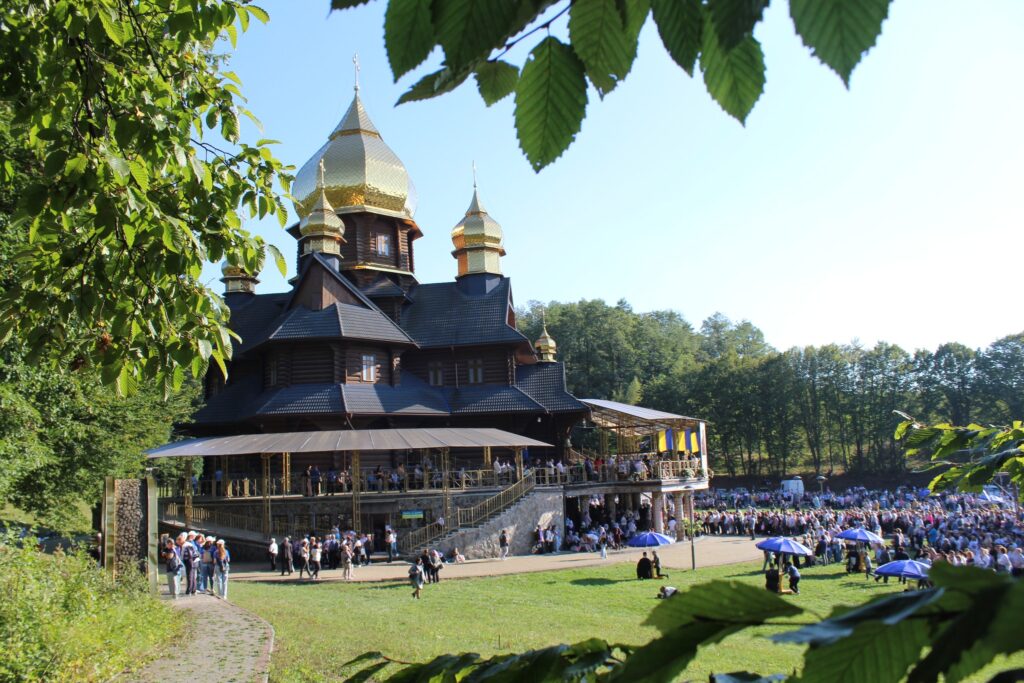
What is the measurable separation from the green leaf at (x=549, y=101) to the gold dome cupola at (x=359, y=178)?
36730mm

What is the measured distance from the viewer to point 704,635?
0.93 metres

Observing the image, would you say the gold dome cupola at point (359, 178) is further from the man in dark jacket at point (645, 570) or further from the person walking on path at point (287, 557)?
the man in dark jacket at point (645, 570)

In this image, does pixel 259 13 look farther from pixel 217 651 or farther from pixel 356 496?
pixel 356 496

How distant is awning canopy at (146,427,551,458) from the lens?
23.2m

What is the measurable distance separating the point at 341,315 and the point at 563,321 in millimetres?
41418

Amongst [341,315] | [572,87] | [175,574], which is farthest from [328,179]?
[572,87]

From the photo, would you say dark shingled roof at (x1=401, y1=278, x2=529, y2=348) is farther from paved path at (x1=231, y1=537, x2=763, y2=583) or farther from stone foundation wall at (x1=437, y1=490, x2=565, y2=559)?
paved path at (x1=231, y1=537, x2=763, y2=583)

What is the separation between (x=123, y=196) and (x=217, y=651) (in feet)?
27.8

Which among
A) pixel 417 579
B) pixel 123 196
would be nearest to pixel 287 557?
pixel 417 579

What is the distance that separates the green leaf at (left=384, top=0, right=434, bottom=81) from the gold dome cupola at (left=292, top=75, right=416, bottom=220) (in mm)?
36796

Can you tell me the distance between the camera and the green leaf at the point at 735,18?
0.99 metres

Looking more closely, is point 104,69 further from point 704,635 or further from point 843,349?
point 843,349

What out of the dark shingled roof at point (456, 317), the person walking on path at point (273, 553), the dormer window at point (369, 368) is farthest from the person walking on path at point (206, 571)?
the dark shingled roof at point (456, 317)

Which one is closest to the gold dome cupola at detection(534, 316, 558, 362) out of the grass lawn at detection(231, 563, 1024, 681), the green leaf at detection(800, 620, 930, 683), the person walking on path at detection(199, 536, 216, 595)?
the grass lawn at detection(231, 563, 1024, 681)
